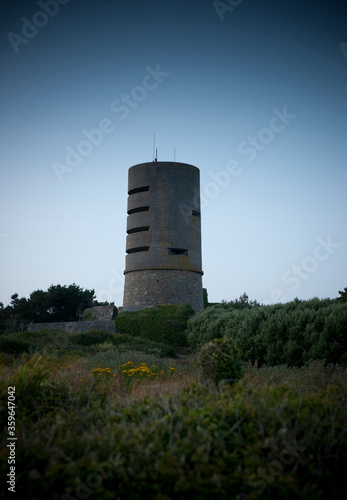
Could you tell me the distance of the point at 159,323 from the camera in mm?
24250

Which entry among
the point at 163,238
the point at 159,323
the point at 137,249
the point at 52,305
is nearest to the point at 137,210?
the point at 137,249

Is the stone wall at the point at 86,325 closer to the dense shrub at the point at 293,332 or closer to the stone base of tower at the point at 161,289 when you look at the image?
the stone base of tower at the point at 161,289

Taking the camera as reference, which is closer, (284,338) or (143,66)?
(284,338)

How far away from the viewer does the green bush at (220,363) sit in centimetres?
639

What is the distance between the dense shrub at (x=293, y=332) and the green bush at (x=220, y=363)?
5.10m

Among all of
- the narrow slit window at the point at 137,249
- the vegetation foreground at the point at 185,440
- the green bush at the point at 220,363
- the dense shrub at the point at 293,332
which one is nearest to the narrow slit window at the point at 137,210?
the narrow slit window at the point at 137,249

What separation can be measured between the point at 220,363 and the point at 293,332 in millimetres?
6373

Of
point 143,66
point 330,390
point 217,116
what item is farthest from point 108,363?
point 143,66

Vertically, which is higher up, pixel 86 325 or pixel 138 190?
pixel 138 190

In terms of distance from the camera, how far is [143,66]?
18172 millimetres

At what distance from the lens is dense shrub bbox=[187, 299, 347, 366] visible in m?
10.7

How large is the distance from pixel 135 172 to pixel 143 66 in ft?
39.1

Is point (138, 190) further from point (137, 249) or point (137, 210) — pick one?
point (137, 249)

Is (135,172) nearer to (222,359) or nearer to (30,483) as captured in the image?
(222,359)
